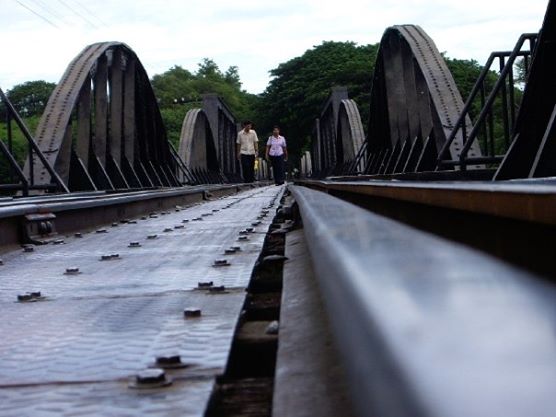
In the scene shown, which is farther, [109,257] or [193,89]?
[193,89]

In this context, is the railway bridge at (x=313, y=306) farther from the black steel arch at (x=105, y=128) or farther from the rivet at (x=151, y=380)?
the black steel arch at (x=105, y=128)

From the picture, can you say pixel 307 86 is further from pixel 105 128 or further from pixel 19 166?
pixel 19 166

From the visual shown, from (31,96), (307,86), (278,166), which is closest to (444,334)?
(278,166)

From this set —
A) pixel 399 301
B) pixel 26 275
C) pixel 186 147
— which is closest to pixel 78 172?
pixel 26 275

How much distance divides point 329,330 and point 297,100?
71.0 m

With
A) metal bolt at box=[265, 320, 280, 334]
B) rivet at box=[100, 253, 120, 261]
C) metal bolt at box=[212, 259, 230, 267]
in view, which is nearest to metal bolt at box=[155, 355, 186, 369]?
metal bolt at box=[265, 320, 280, 334]

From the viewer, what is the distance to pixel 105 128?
14070 millimetres

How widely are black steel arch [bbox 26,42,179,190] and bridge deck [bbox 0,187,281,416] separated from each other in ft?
21.0

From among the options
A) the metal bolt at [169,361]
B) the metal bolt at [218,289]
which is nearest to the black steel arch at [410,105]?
the metal bolt at [218,289]

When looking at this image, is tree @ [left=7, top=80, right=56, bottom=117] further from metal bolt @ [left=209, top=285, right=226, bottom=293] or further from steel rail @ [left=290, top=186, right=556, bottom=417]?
steel rail @ [left=290, top=186, right=556, bottom=417]

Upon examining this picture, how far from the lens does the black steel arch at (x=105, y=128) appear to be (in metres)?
10.6

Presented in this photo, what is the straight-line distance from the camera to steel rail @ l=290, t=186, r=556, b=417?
522mm

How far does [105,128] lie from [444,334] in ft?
45.1

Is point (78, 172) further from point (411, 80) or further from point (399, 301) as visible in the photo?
point (399, 301)
